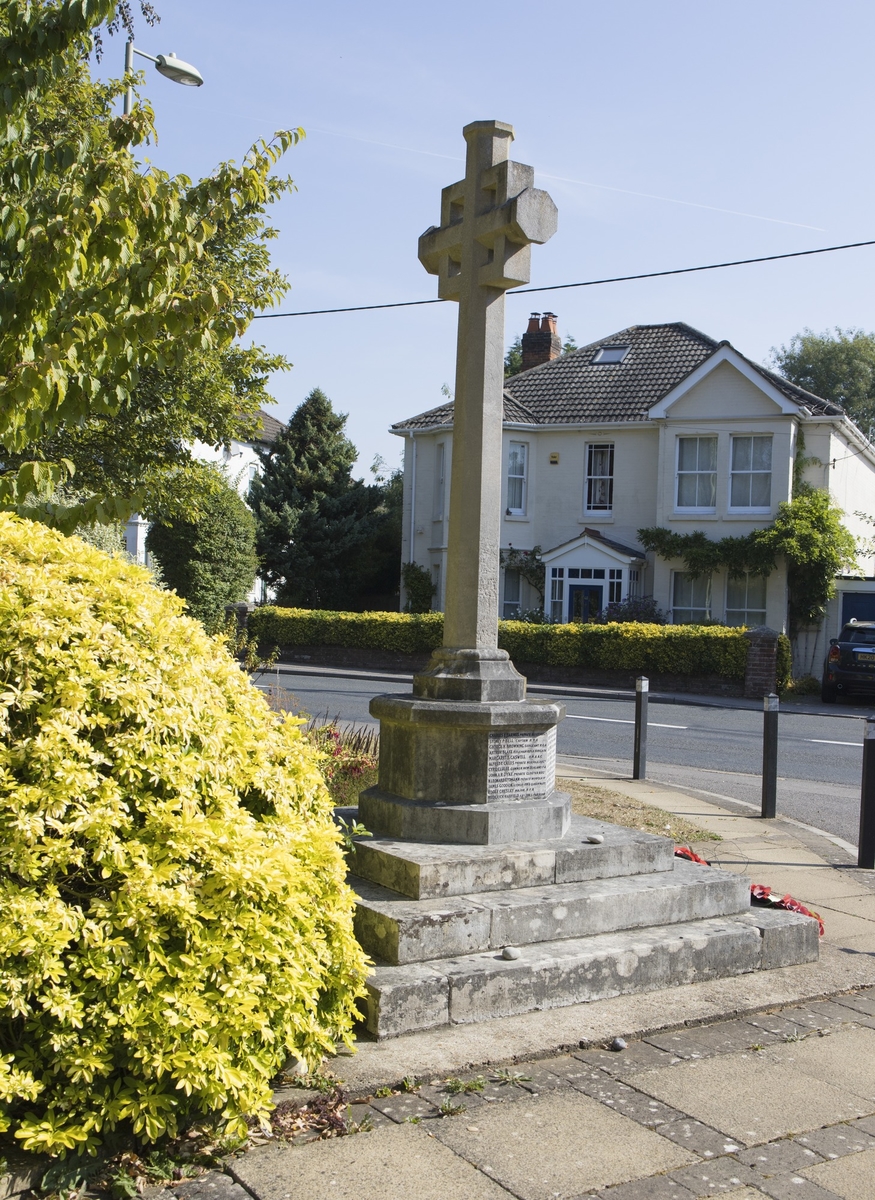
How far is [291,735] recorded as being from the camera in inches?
174

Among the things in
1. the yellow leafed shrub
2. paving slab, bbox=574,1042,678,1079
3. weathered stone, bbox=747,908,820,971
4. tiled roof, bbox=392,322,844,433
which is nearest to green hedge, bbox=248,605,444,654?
tiled roof, bbox=392,322,844,433

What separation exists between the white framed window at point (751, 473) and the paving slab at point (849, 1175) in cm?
2519

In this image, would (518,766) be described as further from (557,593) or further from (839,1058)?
(557,593)

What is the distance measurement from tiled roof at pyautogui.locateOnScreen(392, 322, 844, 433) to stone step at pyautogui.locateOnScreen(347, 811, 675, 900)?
2460 centimetres

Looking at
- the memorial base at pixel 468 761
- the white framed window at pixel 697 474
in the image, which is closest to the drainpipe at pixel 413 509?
the white framed window at pixel 697 474

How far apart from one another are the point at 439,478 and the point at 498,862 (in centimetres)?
2717

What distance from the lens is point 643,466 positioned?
29781 mm

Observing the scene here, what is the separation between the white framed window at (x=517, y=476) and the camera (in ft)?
101

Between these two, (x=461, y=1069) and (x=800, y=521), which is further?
(x=800, y=521)

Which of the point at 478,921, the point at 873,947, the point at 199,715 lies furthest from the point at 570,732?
the point at 199,715

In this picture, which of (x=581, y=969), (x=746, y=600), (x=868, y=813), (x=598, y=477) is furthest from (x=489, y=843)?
(x=598, y=477)

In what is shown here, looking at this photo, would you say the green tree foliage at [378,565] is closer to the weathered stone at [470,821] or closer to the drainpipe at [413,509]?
the drainpipe at [413,509]

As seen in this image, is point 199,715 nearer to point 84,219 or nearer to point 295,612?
point 84,219

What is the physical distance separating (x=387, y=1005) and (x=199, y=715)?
1.45 metres
